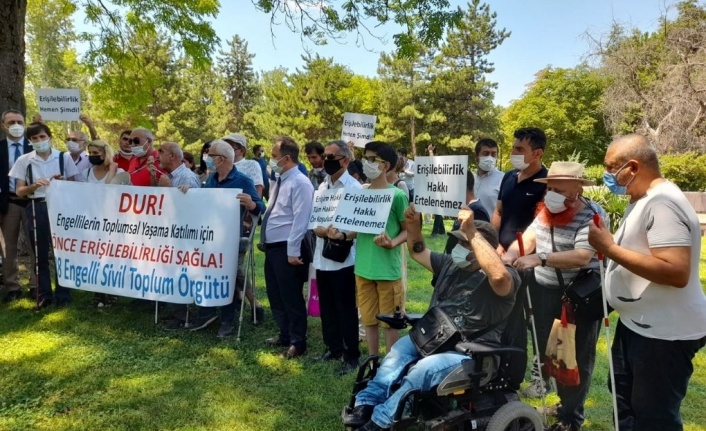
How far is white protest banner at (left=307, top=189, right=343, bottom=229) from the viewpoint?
4.45 m

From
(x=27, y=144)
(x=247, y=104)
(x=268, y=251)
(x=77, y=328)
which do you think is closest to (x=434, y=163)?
(x=268, y=251)

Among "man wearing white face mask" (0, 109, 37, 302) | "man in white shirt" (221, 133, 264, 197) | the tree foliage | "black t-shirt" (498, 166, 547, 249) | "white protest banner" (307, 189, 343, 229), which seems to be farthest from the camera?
the tree foliage

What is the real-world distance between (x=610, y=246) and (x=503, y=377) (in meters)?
0.99

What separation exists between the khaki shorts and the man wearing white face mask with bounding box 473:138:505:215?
3.97 ft

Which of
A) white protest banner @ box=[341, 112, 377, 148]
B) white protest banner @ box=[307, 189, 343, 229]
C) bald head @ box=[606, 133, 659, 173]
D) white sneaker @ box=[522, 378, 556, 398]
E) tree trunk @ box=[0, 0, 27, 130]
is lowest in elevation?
white sneaker @ box=[522, 378, 556, 398]

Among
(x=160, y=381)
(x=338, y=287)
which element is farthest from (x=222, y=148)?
(x=160, y=381)

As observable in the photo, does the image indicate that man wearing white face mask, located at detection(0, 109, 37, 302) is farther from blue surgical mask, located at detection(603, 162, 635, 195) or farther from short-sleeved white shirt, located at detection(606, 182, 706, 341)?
short-sleeved white shirt, located at detection(606, 182, 706, 341)

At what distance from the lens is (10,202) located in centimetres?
588

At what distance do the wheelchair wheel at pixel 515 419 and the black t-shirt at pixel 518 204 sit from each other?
4.29ft

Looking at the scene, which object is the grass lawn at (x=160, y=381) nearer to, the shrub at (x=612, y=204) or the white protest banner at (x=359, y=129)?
the white protest banner at (x=359, y=129)

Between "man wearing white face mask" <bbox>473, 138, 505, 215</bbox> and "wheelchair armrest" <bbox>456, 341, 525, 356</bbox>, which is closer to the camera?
"wheelchair armrest" <bbox>456, 341, 525, 356</bbox>

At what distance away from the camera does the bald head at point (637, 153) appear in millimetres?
2438

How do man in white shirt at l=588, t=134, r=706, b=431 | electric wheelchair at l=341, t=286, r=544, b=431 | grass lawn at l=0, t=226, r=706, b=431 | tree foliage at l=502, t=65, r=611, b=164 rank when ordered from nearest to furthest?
1. man in white shirt at l=588, t=134, r=706, b=431
2. electric wheelchair at l=341, t=286, r=544, b=431
3. grass lawn at l=0, t=226, r=706, b=431
4. tree foliage at l=502, t=65, r=611, b=164

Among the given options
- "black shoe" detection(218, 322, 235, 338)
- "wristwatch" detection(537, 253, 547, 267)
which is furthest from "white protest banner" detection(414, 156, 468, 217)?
"black shoe" detection(218, 322, 235, 338)
